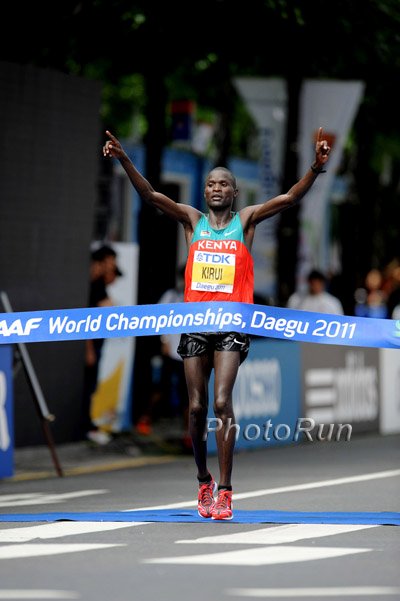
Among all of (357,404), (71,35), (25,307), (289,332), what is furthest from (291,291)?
(289,332)

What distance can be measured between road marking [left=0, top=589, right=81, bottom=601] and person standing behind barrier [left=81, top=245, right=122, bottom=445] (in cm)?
956

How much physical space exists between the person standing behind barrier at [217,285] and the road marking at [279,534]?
511 mm

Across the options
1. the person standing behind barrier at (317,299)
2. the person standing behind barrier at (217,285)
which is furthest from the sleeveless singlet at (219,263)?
the person standing behind barrier at (317,299)

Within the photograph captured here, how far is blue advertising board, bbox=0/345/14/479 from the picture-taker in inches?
564

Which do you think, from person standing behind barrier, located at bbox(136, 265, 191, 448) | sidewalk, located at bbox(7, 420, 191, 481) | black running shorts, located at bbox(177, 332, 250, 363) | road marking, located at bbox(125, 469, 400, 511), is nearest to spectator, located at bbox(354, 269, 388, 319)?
person standing behind barrier, located at bbox(136, 265, 191, 448)

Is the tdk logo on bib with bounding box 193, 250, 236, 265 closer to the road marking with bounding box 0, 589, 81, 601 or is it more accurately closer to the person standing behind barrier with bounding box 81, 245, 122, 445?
the road marking with bounding box 0, 589, 81, 601

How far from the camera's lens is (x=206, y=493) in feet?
35.9

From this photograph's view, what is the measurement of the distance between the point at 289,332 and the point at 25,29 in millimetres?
7809

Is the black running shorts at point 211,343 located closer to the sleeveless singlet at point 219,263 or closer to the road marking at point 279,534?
the sleeveless singlet at point 219,263

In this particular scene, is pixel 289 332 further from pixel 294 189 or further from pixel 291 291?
pixel 291 291

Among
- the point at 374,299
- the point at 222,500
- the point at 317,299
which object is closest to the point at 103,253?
the point at 317,299

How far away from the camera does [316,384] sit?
19.7 meters

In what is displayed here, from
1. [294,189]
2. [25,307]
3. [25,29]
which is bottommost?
[25,307]

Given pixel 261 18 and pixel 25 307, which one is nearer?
pixel 25 307
